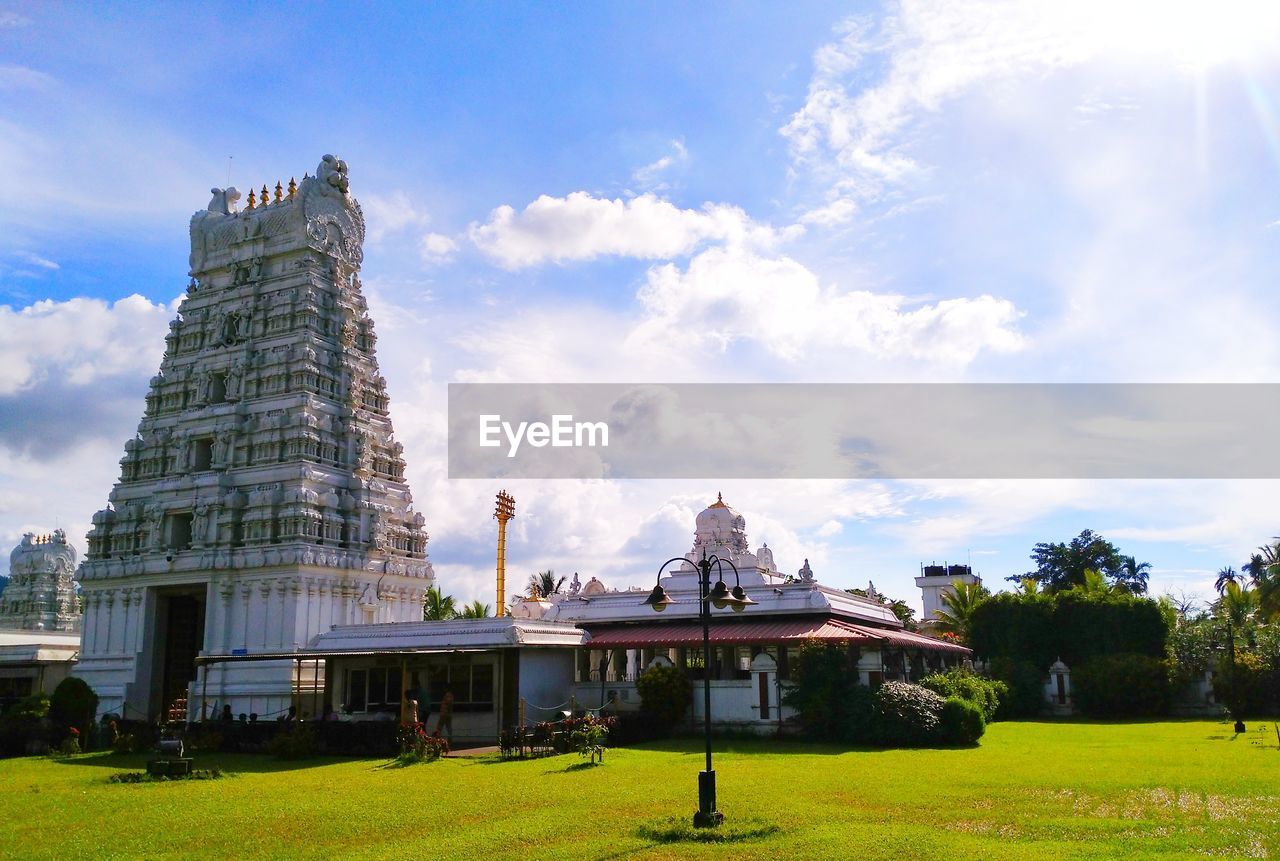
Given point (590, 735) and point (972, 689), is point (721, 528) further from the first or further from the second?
point (590, 735)

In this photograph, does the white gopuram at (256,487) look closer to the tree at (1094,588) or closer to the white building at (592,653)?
the white building at (592,653)

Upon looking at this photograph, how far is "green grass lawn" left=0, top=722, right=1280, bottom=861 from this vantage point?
14.5 meters

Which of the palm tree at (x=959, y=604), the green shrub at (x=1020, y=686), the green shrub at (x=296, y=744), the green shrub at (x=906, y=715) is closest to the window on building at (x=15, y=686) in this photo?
the green shrub at (x=296, y=744)

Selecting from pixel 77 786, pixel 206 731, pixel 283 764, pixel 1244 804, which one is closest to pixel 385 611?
pixel 206 731

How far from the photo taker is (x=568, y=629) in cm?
3631

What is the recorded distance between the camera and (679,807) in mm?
17812

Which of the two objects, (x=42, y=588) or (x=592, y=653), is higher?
(x=42, y=588)

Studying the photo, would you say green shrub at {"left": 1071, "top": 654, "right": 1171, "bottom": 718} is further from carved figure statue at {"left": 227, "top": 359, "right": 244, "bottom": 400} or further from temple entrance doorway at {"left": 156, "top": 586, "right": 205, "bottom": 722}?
carved figure statue at {"left": 227, "top": 359, "right": 244, "bottom": 400}

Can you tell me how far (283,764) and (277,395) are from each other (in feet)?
65.2

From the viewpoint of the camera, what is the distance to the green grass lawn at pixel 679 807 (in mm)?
14539

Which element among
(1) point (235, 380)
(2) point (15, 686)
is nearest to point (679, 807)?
(1) point (235, 380)

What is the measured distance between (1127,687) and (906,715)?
19.3 m

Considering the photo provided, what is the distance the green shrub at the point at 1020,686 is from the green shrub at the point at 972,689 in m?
1.08

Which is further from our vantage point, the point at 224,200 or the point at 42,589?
the point at 42,589
